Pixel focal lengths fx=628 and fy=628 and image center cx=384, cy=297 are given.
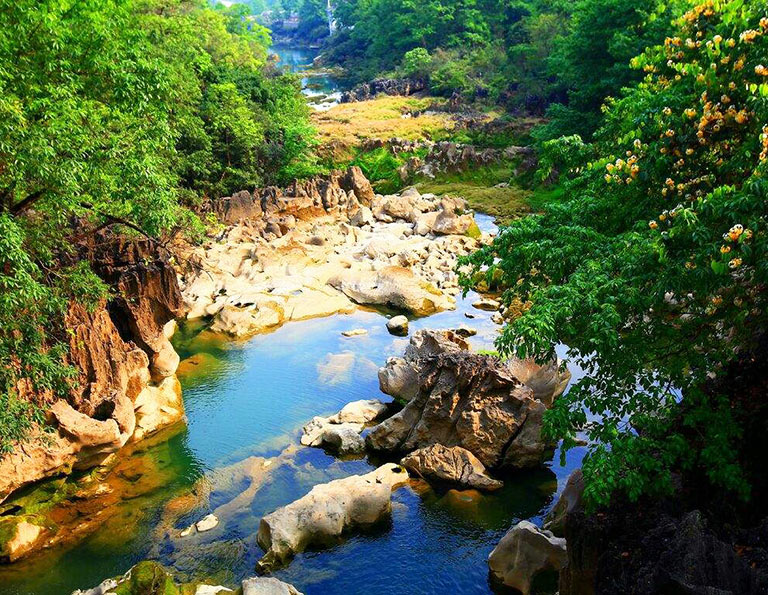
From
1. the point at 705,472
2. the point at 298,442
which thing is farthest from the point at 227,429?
the point at 705,472

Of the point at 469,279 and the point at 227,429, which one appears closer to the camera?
the point at 469,279

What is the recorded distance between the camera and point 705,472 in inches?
340

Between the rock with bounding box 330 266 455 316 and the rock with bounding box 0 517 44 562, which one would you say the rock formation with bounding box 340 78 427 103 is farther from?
the rock with bounding box 0 517 44 562

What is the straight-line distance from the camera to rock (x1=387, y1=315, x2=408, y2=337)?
22078 millimetres

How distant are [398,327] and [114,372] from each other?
9775 millimetres

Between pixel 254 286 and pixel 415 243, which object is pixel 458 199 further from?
pixel 254 286

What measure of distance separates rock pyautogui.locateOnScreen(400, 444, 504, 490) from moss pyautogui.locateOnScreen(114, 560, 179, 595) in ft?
18.9

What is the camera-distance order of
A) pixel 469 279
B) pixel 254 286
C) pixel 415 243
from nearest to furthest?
pixel 469 279 < pixel 254 286 < pixel 415 243

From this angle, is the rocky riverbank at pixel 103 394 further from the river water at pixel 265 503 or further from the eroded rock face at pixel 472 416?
the eroded rock face at pixel 472 416

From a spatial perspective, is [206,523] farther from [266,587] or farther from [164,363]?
[164,363]

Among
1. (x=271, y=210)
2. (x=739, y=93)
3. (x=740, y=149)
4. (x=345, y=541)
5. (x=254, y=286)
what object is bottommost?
(x=345, y=541)

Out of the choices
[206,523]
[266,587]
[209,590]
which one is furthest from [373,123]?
[266,587]

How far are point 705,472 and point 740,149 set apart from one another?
14.2ft

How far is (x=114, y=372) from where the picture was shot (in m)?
15.4
